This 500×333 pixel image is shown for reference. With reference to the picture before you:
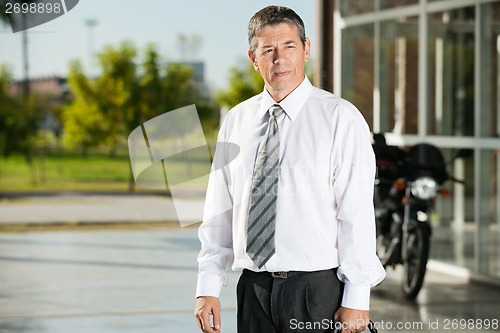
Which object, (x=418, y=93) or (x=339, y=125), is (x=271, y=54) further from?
(x=418, y=93)

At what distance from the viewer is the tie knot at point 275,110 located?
2.75m

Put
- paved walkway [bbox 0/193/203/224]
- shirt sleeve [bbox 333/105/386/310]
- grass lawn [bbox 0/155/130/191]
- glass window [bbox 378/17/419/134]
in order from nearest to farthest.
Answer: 1. shirt sleeve [bbox 333/105/386/310]
2. glass window [bbox 378/17/419/134]
3. paved walkway [bbox 0/193/203/224]
4. grass lawn [bbox 0/155/130/191]

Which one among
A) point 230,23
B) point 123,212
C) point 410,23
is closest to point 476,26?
point 410,23

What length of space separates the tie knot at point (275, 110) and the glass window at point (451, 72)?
564 cm

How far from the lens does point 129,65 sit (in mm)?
25359

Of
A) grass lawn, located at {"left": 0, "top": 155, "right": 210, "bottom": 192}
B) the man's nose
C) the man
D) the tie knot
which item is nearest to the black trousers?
the man

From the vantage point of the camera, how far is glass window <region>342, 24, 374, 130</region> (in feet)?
31.7

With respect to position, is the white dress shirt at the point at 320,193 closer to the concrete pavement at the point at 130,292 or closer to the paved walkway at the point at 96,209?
the concrete pavement at the point at 130,292

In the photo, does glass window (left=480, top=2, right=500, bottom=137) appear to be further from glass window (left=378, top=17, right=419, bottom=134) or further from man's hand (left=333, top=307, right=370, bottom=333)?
man's hand (left=333, top=307, right=370, bottom=333)

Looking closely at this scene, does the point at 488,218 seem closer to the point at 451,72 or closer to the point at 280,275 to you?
the point at 451,72

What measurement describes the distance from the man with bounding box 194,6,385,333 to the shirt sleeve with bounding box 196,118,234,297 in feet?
0.05

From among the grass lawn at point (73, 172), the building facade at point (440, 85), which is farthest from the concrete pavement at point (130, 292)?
the grass lawn at point (73, 172)

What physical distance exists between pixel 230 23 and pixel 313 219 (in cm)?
2917

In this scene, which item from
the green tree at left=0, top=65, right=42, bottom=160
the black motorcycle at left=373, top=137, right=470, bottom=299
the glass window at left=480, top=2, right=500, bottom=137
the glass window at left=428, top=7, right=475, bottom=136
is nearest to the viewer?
the black motorcycle at left=373, top=137, right=470, bottom=299
